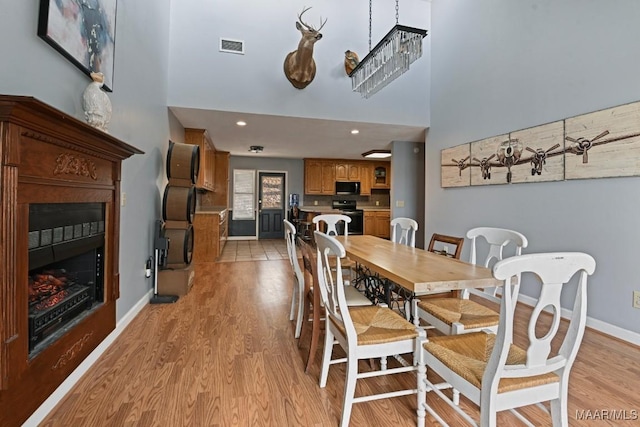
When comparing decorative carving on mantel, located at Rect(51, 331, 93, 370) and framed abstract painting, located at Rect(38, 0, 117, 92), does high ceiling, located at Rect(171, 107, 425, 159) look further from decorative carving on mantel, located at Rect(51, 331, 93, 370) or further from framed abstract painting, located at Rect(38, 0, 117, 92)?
decorative carving on mantel, located at Rect(51, 331, 93, 370)

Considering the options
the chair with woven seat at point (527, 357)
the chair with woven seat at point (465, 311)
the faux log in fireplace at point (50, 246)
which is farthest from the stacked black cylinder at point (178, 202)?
the chair with woven seat at point (527, 357)

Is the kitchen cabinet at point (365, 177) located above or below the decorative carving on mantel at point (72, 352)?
above

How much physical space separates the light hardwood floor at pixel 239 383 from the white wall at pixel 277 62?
109 inches

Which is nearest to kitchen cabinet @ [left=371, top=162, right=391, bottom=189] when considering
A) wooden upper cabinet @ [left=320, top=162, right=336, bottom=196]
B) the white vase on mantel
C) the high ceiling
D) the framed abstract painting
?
wooden upper cabinet @ [left=320, top=162, right=336, bottom=196]

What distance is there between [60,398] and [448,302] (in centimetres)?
223

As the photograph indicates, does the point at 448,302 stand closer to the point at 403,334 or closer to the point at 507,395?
the point at 403,334

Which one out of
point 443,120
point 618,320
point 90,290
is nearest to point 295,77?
point 443,120

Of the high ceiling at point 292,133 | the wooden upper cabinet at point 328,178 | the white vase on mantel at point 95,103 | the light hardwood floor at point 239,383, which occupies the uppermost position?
the high ceiling at point 292,133

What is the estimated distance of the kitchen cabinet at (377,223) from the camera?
25.5ft

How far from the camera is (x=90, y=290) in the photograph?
1.92m

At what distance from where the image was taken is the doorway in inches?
331

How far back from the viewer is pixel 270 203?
27.8ft

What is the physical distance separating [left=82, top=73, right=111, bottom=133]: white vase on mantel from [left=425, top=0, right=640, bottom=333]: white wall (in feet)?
12.0

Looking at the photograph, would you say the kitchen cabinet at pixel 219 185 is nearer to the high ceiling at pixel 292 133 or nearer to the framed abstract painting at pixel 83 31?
the high ceiling at pixel 292 133
